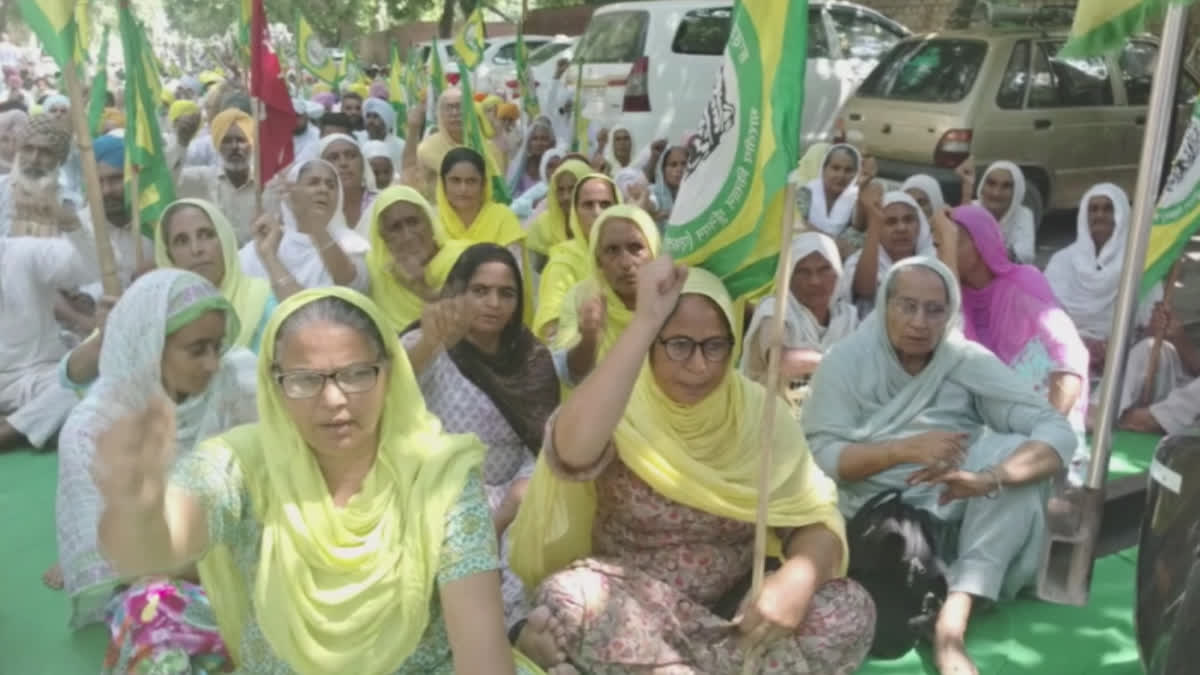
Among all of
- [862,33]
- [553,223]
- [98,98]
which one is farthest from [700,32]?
[98,98]

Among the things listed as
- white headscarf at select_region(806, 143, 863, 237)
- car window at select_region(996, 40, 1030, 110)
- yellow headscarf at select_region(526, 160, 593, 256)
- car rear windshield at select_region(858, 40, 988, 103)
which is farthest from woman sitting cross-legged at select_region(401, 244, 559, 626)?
car window at select_region(996, 40, 1030, 110)

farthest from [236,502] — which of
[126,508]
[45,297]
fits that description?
[45,297]

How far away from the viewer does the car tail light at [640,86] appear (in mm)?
9742

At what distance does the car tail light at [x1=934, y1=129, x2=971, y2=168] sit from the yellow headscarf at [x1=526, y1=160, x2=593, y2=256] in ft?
11.7

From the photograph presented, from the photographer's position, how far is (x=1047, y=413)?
11.0 ft

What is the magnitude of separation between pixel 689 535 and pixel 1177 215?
1739 mm

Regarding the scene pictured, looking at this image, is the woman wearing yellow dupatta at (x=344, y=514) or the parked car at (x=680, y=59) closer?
the woman wearing yellow dupatta at (x=344, y=514)

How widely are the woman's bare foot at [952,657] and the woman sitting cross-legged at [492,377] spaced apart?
1.23 metres

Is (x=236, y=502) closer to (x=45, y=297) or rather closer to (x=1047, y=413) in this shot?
(x=1047, y=413)

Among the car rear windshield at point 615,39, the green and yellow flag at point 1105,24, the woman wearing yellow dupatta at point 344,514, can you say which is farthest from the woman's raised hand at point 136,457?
the car rear windshield at point 615,39

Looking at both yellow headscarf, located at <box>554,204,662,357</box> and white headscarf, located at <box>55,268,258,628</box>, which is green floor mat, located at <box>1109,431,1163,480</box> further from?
white headscarf, located at <box>55,268,258,628</box>

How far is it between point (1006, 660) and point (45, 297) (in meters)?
4.16

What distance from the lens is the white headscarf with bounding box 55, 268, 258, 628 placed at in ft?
9.00

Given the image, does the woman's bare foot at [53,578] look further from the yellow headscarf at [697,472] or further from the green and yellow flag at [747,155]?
the green and yellow flag at [747,155]
